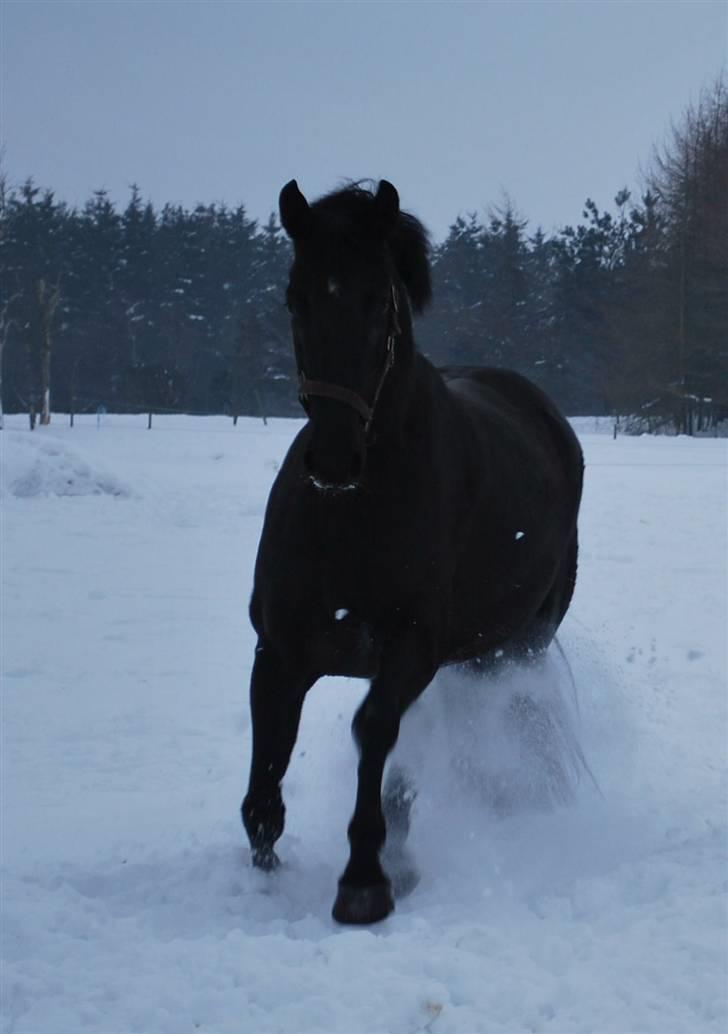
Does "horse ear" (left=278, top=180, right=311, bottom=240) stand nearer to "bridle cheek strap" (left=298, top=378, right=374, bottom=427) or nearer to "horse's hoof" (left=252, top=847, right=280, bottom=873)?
"bridle cheek strap" (left=298, top=378, right=374, bottom=427)

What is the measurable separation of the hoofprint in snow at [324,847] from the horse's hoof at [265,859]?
45mm

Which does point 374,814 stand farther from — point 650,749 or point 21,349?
point 21,349

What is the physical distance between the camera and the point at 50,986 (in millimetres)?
2566

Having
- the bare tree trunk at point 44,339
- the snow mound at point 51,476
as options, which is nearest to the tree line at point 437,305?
the bare tree trunk at point 44,339

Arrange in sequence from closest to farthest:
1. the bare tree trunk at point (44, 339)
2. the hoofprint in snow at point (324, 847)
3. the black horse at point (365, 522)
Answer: the hoofprint in snow at point (324, 847) < the black horse at point (365, 522) < the bare tree trunk at point (44, 339)

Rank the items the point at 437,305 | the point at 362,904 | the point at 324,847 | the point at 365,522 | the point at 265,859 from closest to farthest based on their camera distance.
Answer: the point at 362,904
the point at 365,522
the point at 265,859
the point at 324,847
the point at 437,305

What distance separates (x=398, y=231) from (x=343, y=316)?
24.5 inches

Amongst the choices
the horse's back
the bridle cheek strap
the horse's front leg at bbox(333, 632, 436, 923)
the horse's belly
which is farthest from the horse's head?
the horse's back

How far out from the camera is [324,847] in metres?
3.73

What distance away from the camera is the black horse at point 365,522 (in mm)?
2928

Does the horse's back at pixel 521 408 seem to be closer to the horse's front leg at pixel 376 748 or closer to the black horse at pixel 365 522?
the black horse at pixel 365 522

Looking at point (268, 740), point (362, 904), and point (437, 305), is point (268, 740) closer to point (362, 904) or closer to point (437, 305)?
point (362, 904)

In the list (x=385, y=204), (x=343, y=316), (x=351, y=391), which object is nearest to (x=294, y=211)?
(x=385, y=204)

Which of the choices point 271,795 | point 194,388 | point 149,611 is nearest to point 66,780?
point 271,795
